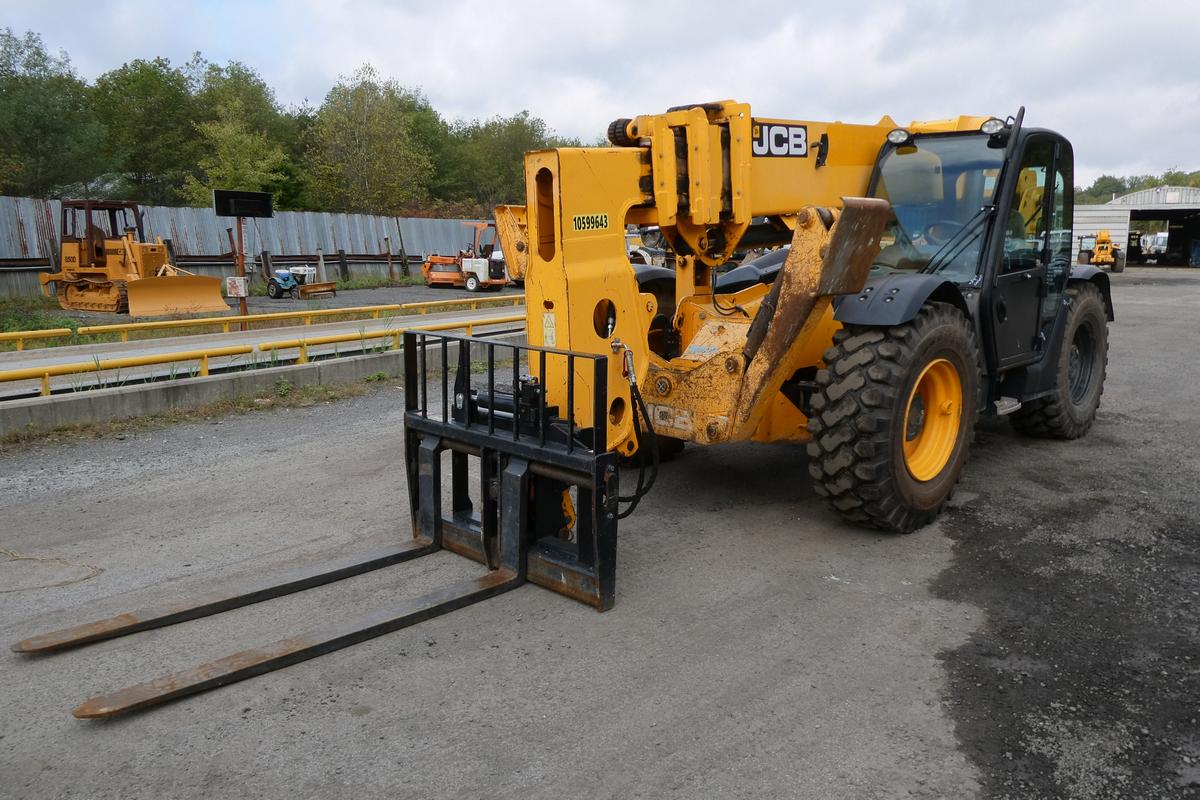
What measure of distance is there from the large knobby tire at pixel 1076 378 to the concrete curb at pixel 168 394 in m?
4.70

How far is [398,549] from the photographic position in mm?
5094

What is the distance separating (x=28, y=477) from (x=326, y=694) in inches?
190

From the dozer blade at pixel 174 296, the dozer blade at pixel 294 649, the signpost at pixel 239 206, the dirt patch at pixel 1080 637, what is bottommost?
the dirt patch at pixel 1080 637

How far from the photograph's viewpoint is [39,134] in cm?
3133

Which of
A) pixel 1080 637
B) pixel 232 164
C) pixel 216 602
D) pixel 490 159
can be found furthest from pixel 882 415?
pixel 490 159

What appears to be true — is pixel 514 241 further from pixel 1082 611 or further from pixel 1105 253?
pixel 1105 253

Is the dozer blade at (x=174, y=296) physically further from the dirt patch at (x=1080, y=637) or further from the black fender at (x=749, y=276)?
the dirt patch at (x=1080, y=637)

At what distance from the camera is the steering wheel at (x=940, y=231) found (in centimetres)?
630

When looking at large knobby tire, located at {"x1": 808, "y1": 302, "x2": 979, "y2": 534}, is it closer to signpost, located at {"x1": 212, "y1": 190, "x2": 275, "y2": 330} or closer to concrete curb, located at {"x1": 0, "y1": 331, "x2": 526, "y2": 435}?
concrete curb, located at {"x1": 0, "y1": 331, "x2": 526, "y2": 435}

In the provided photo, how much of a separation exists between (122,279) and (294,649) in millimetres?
19228

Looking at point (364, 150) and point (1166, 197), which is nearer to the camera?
point (364, 150)

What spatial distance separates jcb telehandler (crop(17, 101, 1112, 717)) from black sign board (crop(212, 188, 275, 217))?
13607mm

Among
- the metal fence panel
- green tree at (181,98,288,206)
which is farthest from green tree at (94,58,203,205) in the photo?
the metal fence panel

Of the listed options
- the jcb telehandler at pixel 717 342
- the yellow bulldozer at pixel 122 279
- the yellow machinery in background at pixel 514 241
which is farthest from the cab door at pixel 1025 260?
the yellow bulldozer at pixel 122 279
